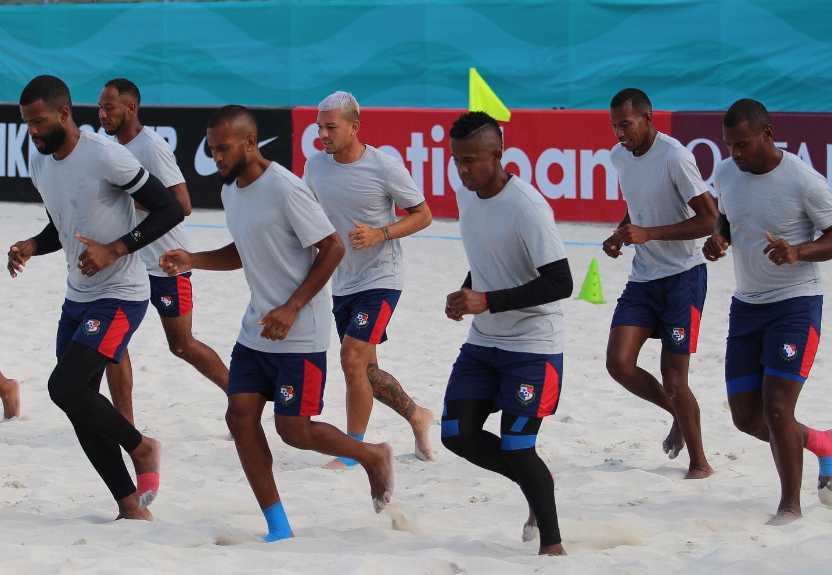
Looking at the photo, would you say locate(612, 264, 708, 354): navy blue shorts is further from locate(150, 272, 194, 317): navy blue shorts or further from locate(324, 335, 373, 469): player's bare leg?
locate(150, 272, 194, 317): navy blue shorts

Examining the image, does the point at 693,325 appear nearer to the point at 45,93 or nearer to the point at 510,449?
the point at 510,449

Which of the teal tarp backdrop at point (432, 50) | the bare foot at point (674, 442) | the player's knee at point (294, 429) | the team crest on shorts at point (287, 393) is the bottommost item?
the bare foot at point (674, 442)

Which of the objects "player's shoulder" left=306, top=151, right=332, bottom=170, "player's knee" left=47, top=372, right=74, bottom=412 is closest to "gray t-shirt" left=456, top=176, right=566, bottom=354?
"player's knee" left=47, top=372, right=74, bottom=412

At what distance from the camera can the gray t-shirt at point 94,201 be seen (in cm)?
585

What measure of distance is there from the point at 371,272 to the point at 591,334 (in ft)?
12.2

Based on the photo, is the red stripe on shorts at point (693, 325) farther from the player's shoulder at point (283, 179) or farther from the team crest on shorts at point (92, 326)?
the team crest on shorts at point (92, 326)

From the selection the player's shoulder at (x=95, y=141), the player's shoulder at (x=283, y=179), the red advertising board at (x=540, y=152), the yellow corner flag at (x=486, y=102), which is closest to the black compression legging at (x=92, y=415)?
the player's shoulder at (x=95, y=141)

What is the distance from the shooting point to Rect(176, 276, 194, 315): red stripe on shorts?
753cm

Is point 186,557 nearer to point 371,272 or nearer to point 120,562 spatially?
point 120,562

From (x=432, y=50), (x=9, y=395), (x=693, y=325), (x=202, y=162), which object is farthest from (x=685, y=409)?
(x=432, y=50)

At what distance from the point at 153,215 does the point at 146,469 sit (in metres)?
1.10

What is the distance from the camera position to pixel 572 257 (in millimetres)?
13422

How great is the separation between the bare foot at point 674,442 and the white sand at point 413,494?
0.23ft

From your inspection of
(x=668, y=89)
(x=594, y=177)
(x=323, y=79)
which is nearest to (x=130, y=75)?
(x=323, y=79)
